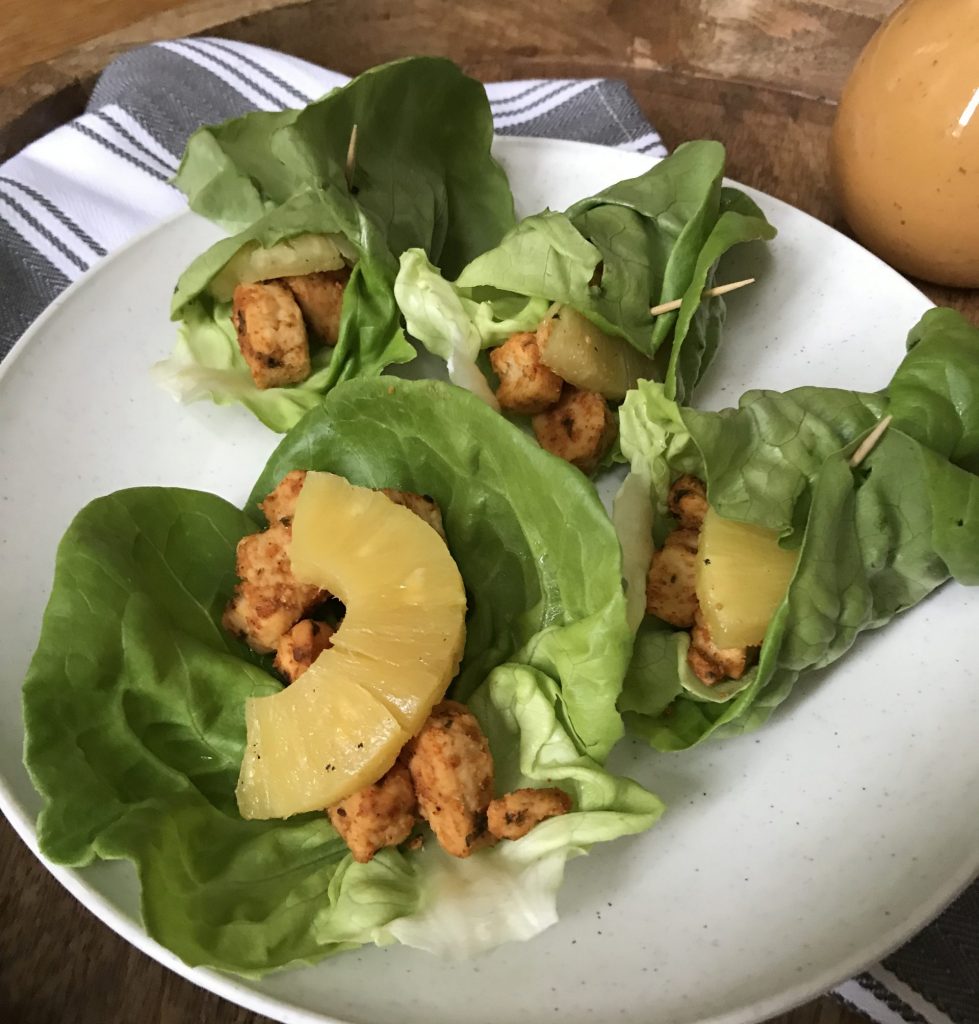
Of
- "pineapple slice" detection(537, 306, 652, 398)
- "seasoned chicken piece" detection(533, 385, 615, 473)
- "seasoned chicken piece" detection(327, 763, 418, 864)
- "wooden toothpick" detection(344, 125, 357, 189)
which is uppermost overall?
"wooden toothpick" detection(344, 125, 357, 189)

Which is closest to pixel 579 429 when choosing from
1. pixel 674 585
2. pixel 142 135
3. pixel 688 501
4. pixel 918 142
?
pixel 688 501

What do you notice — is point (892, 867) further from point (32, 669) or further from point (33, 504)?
point (33, 504)

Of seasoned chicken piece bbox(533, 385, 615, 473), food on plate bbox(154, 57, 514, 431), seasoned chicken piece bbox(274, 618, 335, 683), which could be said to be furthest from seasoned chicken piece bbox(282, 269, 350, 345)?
seasoned chicken piece bbox(274, 618, 335, 683)

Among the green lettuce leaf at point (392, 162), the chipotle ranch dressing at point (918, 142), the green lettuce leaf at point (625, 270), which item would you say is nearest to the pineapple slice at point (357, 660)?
the green lettuce leaf at point (625, 270)

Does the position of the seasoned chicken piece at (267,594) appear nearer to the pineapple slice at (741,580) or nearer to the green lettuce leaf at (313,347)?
the green lettuce leaf at (313,347)

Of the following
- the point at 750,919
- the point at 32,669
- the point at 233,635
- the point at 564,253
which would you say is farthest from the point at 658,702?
the point at 32,669

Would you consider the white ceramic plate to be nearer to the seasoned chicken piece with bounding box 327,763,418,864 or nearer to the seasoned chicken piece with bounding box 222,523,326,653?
the seasoned chicken piece with bounding box 327,763,418,864

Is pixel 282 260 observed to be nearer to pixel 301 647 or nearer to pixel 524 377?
pixel 524 377
